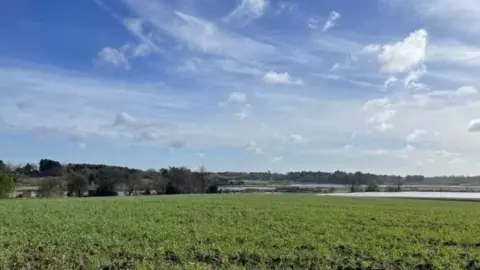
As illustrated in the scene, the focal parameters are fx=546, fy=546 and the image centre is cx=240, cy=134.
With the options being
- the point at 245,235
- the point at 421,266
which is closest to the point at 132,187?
the point at 245,235

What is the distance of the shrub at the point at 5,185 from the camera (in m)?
113

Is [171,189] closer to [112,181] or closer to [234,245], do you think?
[112,181]

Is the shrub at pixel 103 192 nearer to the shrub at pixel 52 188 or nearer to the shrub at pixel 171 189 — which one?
the shrub at pixel 52 188

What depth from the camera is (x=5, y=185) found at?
11375 cm

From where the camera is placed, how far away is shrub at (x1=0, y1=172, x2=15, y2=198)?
113 m

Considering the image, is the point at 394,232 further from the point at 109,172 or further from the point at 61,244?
the point at 109,172

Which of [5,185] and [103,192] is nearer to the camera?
[5,185]

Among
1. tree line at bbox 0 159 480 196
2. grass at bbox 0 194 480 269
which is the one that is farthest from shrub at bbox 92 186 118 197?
grass at bbox 0 194 480 269

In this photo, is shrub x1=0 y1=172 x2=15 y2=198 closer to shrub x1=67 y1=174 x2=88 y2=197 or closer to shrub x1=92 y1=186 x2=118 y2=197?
shrub x1=67 y1=174 x2=88 y2=197

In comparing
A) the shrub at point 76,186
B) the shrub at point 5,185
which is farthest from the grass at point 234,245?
the shrub at point 76,186

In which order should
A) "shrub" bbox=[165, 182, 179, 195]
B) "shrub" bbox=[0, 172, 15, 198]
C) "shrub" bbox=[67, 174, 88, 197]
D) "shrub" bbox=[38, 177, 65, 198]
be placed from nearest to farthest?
"shrub" bbox=[0, 172, 15, 198] < "shrub" bbox=[38, 177, 65, 198] < "shrub" bbox=[67, 174, 88, 197] < "shrub" bbox=[165, 182, 179, 195]

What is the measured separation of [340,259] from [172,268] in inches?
264

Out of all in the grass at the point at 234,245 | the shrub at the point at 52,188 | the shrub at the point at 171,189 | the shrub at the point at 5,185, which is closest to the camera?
the grass at the point at 234,245

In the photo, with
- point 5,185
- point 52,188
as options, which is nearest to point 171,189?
point 52,188
